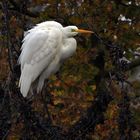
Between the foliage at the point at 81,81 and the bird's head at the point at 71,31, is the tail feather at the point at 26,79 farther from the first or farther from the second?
the bird's head at the point at 71,31

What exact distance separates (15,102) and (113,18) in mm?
2806

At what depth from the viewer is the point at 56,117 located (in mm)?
5941

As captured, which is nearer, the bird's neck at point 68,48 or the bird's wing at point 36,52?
the bird's wing at point 36,52

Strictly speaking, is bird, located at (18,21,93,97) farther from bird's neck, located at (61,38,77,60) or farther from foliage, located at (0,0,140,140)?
foliage, located at (0,0,140,140)

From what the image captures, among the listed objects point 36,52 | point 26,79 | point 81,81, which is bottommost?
point 81,81

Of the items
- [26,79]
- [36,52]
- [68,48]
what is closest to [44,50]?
[36,52]

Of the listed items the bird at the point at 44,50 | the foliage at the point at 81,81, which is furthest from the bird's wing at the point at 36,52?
the foliage at the point at 81,81

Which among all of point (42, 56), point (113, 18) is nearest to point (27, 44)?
point (42, 56)

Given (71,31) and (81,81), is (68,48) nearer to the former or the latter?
(71,31)

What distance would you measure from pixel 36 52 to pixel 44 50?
0.25 feet

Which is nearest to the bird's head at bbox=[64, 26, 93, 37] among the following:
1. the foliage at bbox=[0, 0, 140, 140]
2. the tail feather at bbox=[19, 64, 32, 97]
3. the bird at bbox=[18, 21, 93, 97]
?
the bird at bbox=[18, 21, 93, 97]

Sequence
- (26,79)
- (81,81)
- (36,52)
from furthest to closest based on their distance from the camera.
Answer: (81,81), (36,52), (26,79)

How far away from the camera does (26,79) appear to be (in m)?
5.75

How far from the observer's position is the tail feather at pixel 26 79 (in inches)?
221
